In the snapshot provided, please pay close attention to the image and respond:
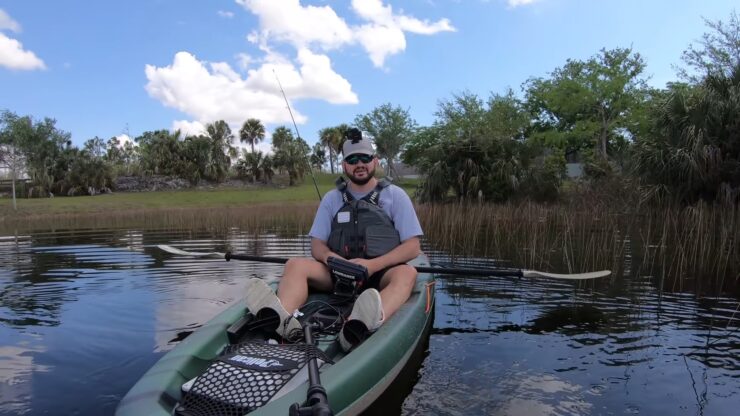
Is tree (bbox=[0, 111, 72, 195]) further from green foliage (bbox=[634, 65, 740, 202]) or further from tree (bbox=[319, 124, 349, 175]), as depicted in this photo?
green foliage (bbox=[634, 65, 740, 202])

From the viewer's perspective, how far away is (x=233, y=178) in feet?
166

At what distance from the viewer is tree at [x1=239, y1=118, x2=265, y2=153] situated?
57.0 meters

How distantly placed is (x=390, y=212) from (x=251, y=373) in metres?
2.27

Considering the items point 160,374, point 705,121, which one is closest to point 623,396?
Result: point 160,374

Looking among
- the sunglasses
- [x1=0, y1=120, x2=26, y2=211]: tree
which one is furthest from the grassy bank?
the sunglasses

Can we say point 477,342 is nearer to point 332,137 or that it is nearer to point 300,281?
point 300,281

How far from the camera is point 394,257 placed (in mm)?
4512

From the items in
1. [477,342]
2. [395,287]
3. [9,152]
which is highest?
[9,152]

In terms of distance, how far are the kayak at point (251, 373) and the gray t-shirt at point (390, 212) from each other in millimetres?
1011

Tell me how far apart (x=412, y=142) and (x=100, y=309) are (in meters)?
Result: 49.2

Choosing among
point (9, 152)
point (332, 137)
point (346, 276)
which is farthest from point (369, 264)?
point (332, 137)

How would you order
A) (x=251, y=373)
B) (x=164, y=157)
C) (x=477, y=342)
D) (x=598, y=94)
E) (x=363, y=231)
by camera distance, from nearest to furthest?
(x=251, y=373)
(x=363, y=231)
(x=477, y=342)
(x=598, y=94)
(x=164, y=157)

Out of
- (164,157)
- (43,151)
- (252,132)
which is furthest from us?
(252,132)

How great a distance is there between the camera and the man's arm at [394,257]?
14.4ft
